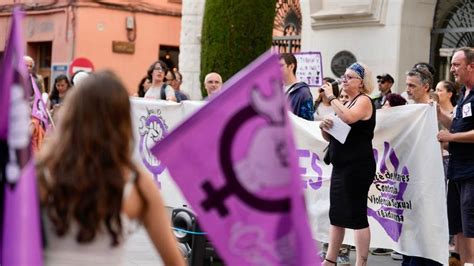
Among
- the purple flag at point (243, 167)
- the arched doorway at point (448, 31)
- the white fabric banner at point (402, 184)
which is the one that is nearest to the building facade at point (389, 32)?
the arched doorway at point (448, 31)

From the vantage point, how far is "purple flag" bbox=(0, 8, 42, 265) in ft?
10.7

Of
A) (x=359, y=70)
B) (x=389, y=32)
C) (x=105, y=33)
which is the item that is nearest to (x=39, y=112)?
(x=359, y=70)

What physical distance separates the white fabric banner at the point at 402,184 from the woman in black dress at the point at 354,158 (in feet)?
1.92

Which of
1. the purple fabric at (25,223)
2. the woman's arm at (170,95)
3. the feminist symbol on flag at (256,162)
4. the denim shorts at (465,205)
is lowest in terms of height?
the denim shorts at (465,205)

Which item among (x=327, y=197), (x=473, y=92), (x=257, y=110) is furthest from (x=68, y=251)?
(x=327, y=197)

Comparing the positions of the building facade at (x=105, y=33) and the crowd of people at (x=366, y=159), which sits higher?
the building facade at (x=105, y=33)

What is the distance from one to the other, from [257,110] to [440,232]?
180 inches

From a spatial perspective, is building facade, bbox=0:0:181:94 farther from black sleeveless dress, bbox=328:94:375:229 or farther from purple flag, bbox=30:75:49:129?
black sleeveless dress, bbox=328:94:375:229

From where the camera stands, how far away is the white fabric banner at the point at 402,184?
7.80m

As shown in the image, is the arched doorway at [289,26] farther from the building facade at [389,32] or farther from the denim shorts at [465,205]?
the denim shorts at [465,205]

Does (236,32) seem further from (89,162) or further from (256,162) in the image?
(89,162)

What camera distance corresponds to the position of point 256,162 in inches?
138

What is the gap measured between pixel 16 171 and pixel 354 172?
4436mm

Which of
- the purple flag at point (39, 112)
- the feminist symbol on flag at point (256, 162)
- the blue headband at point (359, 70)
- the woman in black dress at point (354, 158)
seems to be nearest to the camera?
the feminist symbol on flag at point (256, 162)
